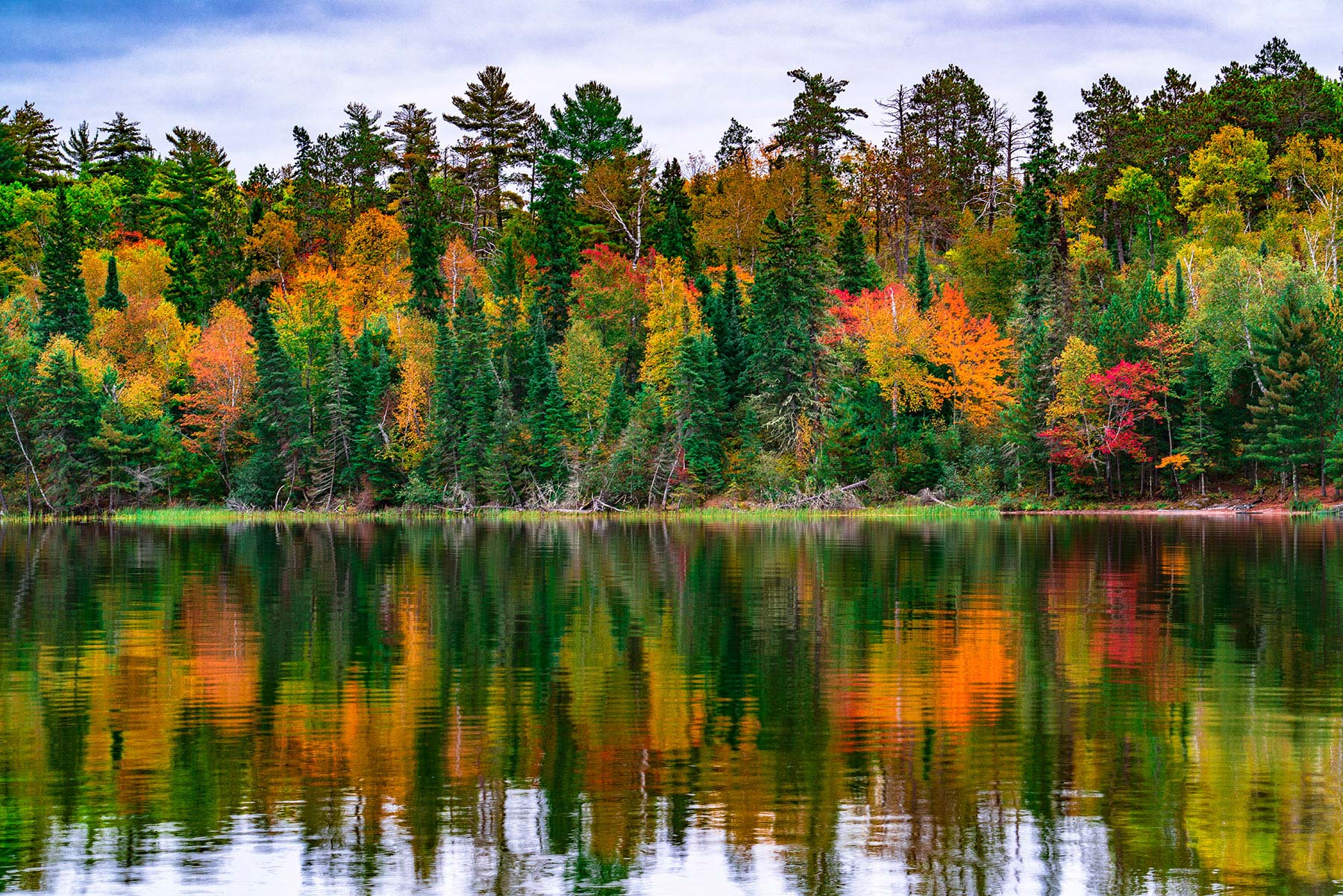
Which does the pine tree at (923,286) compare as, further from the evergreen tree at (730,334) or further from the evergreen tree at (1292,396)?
the evergreen tree at (1292,396)

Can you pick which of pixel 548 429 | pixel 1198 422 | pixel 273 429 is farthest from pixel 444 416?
pixel 1198 422

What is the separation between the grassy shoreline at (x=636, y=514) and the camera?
7369cm

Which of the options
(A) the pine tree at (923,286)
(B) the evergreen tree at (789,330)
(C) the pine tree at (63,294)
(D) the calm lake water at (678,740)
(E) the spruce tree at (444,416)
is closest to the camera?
(D) the calm lake water at (678,740)

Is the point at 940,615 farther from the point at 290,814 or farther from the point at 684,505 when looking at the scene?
the point at 684,505

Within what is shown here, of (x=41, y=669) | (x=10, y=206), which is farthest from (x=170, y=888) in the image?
(x=10, y=206)

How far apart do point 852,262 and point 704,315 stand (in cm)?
1080

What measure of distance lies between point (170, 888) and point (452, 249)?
93.7 metres

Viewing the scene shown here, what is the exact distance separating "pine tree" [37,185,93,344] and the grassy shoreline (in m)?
17.1

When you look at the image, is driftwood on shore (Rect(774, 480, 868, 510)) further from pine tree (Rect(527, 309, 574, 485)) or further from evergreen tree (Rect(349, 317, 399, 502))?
evergreen tree (Rect(349, 317, 399, 502))

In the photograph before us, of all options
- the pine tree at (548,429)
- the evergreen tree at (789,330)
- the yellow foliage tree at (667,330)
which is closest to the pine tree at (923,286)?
the evergreen tree at (789,330)

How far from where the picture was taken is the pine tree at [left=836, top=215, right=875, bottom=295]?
89625 mm

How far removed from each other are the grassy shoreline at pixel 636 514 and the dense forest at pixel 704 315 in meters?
1.55

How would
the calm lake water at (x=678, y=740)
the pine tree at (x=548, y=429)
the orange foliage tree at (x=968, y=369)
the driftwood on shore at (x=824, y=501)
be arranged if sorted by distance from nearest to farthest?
the calm lake water at (x=678, y=740) < the driftwood on shore at (x=824, y=501) < the orange foliage tree at (x=968, y=369) < the pine tree at (x=548, y=429)

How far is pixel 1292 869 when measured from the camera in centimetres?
1085
